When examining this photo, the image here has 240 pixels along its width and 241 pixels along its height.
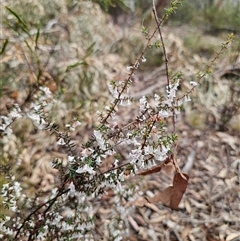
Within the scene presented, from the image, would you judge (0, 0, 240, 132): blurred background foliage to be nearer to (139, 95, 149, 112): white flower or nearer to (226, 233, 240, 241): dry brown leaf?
(139, 95, 149, 112): white flower

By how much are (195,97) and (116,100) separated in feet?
6.25

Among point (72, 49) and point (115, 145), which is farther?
point (72, 49)

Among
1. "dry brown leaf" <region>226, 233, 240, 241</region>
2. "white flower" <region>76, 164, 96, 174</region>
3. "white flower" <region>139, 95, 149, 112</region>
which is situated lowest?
"dry brown leaf" <region>226, 233, 240, 241</region>

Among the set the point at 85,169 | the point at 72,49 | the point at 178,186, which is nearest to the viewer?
the point at 85,169

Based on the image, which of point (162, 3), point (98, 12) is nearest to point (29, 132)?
point (98, 12)

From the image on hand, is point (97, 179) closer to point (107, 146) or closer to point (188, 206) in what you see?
point (107, 146)

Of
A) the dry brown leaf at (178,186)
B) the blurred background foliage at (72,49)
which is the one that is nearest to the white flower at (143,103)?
the dry brown leaf at (178,186)

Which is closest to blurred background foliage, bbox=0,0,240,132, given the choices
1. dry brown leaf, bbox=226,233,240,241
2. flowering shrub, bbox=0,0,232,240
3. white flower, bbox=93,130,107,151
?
flowering shrub, bbox=0,0,232,240

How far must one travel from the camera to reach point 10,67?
2.61 meters

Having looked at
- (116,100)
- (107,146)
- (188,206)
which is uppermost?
(116,100)

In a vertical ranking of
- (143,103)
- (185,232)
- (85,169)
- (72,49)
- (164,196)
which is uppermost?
(143,103)

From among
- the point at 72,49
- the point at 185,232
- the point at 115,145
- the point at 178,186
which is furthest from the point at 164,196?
the point at 72,49

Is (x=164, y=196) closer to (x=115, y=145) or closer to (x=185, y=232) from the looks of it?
(x=115, y=145)

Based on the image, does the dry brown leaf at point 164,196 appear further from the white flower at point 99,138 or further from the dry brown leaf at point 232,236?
the dry brown leaf at point 232,236
